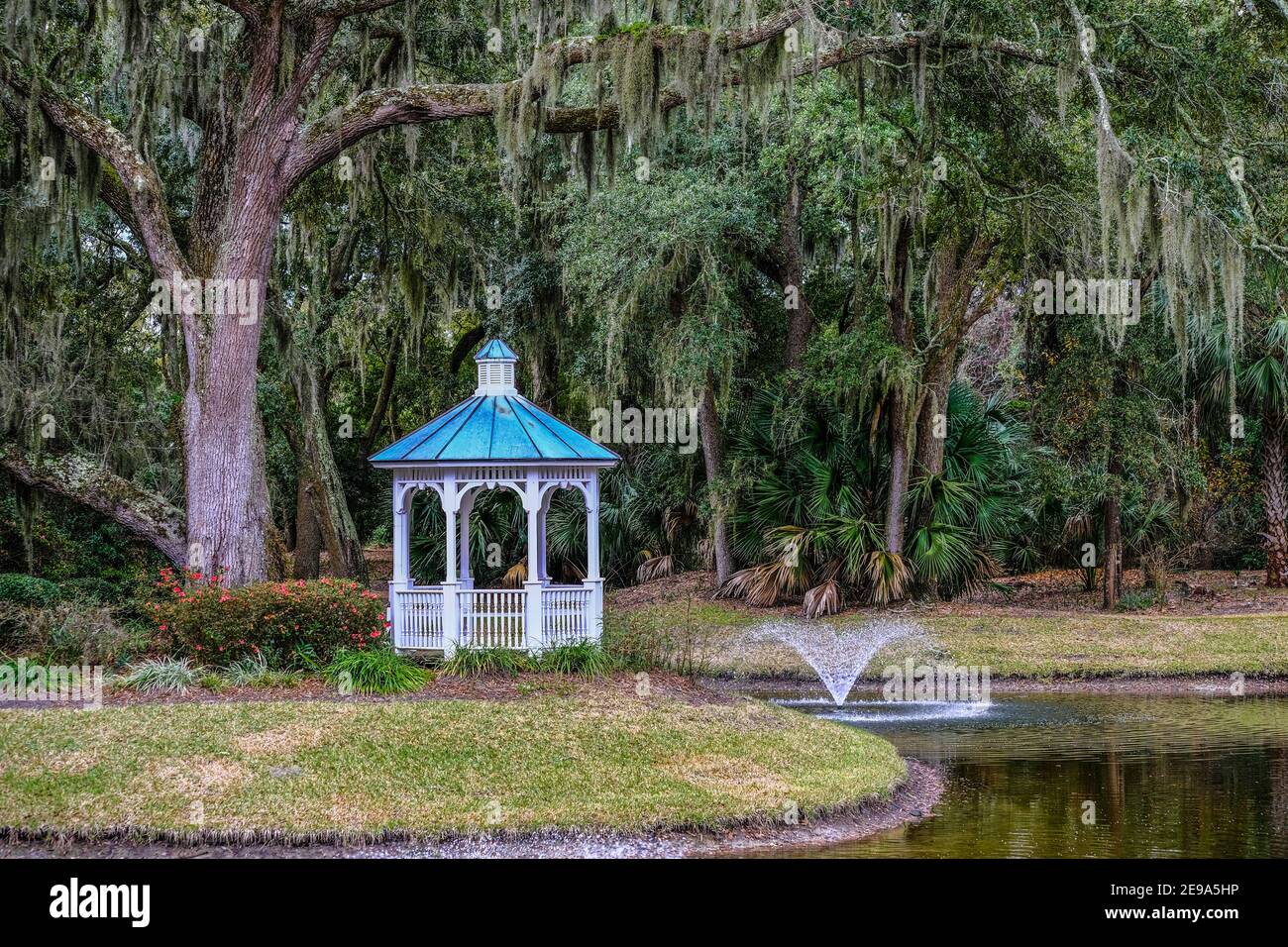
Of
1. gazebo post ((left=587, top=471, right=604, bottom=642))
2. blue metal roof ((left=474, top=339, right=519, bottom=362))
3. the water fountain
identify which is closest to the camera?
gazebo post ((left=587, top=471, right=604, bottom=642))

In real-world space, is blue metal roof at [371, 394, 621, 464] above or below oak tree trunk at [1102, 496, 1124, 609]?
above

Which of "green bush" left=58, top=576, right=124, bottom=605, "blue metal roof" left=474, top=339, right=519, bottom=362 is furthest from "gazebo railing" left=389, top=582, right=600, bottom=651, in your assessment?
"green bush" left=58, top=576, right=124, bottom=605

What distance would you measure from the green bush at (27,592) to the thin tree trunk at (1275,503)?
2041 centimetres

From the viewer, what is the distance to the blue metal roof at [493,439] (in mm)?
15570

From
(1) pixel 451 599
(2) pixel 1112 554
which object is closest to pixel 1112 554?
(2) pixel 1112 554

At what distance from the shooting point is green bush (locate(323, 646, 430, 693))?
44.4ft

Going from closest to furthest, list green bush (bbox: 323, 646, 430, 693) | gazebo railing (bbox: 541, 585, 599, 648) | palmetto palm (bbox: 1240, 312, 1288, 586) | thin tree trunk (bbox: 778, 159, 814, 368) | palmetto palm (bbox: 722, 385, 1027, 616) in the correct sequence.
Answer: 1. green bush (bbox: 323, 646, 430, 693)
2. gazebo railing (bbox: 541, 585, 599, 648)
3. palmetto palm (bbox: 722, 385, 1027, 616)
4. thin tree trunk (bbox: 778, 159, 814, 368)
5. palmetto palm (bbox: 1240, 312, 1288, 586)

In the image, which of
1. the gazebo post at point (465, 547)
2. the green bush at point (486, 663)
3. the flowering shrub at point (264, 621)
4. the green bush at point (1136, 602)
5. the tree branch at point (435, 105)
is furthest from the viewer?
the green bush at point (1136, 602)

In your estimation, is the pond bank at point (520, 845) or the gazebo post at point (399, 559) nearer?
the pond bank at point (520, 845)

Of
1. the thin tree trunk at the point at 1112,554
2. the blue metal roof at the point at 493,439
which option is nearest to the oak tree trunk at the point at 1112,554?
the thin tree trunk at the point at 1112,554

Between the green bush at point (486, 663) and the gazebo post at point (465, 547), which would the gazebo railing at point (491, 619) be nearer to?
the green bush at point (486, 663)

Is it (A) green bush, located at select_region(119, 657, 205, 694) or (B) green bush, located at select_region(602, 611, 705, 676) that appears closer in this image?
(A) green bush, located at select_region(119, 657, 205, 694)

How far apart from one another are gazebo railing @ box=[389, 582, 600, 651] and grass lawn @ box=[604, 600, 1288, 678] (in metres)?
1.11

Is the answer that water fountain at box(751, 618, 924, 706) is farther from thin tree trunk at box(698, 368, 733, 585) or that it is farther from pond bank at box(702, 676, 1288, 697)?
thin tree trunk at box(698, 368, 733, 585)
